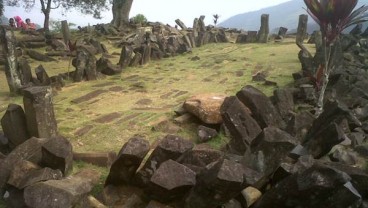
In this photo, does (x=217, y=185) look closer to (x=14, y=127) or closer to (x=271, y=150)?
(x=271, y=150)

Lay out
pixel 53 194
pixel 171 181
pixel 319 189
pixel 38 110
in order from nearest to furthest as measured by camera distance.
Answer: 1. pixel 319 189
2. pixel 53 194
3. pixel 171 181
4. pixel 38 110

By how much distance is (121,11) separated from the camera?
69.8ft

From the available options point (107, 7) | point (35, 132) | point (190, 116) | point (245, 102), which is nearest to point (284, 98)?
point (245, 102)

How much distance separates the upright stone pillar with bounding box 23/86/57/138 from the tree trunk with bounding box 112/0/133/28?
16895 mm

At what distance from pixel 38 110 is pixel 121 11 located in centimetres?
1782

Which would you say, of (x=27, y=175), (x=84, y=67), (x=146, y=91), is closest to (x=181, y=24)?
(x=84, y=67)

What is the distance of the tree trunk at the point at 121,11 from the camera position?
68.6ft

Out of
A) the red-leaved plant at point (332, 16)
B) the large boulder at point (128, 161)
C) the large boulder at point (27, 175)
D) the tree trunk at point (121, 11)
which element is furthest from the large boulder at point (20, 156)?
the tree trunk at point (121, 11)

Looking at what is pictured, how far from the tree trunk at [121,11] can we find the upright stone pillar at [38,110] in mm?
16895

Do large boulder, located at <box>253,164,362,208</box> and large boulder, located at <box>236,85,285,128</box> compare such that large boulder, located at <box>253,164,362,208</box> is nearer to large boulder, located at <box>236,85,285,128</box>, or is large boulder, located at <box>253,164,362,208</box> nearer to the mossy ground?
the mossy ground

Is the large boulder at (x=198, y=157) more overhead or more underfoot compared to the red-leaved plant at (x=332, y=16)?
more underfoot

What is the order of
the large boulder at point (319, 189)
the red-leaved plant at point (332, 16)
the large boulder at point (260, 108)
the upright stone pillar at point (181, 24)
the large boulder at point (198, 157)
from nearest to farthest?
1. the large boulder at point (319, 189)
2. the large boulder at point (198, 157)
3. the large boulder at point (260, 108)
4. the red-leaved plant at point (332, 16)
5. the upright stone pillar at point (181, 24)

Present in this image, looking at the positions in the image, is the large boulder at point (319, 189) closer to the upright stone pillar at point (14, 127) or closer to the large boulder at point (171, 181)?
the large boulder at point (171, 181)

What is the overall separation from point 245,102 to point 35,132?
2.95 meters
